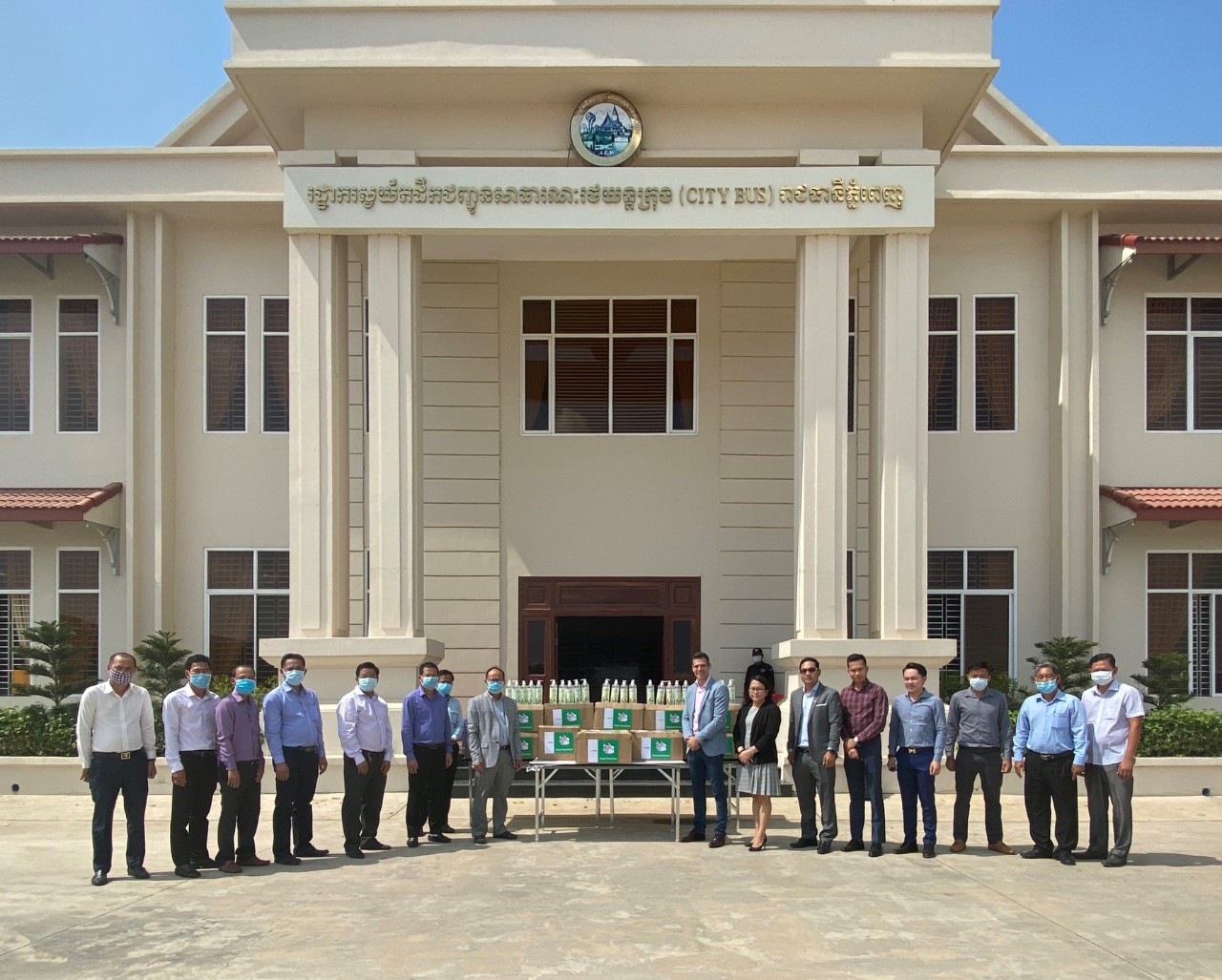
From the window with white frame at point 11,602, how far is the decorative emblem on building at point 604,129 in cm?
922

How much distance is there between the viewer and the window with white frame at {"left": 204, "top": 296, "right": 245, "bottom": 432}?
19125 millimetres

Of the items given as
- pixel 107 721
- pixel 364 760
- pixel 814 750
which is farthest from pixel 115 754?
pixel 814 750

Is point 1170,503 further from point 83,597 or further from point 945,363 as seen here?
point 83,597

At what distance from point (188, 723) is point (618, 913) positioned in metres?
3.93

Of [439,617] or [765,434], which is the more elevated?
[765,434]

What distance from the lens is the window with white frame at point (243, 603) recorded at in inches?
742

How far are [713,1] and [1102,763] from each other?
902 cm

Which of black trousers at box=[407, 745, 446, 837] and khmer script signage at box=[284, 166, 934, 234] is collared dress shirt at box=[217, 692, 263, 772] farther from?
khmer script signage at box=[284, 166, 934, 234]

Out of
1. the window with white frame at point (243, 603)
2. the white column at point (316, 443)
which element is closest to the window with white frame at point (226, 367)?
the window with white frame at point (243, 603)

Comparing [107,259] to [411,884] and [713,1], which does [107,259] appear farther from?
[411,884]

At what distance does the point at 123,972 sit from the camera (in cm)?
771

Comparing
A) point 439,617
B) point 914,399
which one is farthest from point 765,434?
point 439,617

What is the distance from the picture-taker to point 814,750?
1215 centimetres

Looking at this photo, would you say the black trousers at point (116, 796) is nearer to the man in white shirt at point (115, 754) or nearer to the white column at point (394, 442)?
the man in white shirt at point (115, 754)
